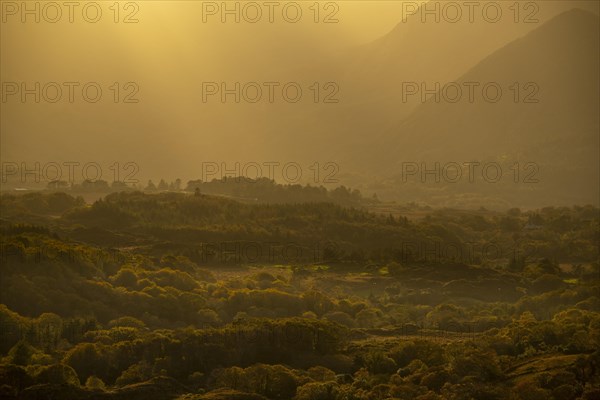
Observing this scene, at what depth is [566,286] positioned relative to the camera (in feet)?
250

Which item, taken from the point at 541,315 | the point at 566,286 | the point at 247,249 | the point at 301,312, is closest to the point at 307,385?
the point at 301,312

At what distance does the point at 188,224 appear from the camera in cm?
10850

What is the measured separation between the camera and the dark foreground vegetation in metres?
40.7

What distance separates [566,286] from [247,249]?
2833cm

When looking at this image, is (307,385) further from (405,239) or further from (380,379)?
(405,239)

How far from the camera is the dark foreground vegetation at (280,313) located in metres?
40.7

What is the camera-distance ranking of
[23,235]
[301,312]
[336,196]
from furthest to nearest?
1. [336,196]
2. [23,235]
3. [301,312]

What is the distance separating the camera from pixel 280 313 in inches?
2414

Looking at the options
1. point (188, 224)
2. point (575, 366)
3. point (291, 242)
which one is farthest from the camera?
point (188, 224)

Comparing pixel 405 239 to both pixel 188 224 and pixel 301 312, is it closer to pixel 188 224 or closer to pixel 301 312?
pixel 188 224

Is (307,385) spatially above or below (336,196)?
below

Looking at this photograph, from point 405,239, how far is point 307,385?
6886 cm

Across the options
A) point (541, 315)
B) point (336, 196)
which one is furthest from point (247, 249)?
point (336, 196)

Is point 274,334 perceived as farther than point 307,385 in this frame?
Yes
